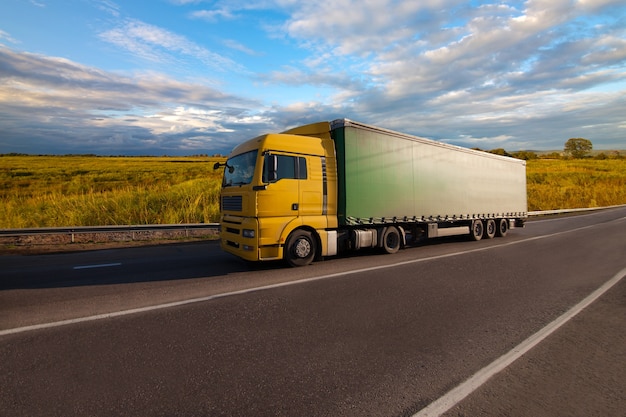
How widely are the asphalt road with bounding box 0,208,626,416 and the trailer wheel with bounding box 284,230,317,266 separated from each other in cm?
44

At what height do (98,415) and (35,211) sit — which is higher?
(35,211)

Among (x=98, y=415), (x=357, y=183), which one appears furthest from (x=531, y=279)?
(x=98, y=415)

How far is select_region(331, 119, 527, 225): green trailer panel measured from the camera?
364 inches

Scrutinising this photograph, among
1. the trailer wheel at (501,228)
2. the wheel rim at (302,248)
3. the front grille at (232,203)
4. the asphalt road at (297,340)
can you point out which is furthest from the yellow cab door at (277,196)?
the trailer wheel at (501,228)

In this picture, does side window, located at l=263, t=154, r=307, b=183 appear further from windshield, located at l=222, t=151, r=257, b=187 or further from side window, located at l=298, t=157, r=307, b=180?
windshield, located at l=222, t=151, r=257, b=187

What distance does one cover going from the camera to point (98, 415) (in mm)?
2756

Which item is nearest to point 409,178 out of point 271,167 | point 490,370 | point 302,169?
point 302,169

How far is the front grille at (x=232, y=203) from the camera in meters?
8.34

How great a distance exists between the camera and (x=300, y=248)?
8.43m

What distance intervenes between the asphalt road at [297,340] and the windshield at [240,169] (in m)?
1.99

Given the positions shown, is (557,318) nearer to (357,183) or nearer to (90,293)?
(357,183)

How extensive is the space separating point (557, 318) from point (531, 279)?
97.0 inches

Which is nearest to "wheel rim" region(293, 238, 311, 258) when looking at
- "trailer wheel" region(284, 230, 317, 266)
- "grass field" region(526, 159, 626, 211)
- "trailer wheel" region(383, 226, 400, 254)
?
"trailer wheel" region(284, 230, 317, 266)

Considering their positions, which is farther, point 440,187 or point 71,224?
point 71,224
